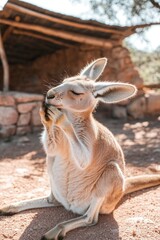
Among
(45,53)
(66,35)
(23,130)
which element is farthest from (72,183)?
(45,53)

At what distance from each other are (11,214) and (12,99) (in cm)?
425

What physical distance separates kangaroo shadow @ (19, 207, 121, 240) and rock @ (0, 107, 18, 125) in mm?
3929

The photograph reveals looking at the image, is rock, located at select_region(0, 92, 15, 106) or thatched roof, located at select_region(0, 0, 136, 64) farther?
thatched roof, located at select_region(0, 0, 136, 64)

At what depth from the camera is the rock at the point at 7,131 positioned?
6.71 m

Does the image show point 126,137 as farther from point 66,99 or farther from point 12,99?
point 66,99

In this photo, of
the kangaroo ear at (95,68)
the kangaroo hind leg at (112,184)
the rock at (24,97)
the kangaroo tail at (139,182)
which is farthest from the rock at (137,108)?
the kangaroo hind leg at (112,184)

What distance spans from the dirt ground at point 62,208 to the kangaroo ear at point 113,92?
1.05 metres

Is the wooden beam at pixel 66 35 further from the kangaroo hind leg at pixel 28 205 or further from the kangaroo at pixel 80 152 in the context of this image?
the kangaroo hind leg at pixel 28 205

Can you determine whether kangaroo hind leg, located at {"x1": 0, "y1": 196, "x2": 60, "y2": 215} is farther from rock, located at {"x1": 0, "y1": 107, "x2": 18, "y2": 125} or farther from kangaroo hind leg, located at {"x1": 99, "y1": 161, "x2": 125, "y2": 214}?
rock, located at {"x1": 0, "y1": 107, "x2": 18, "y2": 125}

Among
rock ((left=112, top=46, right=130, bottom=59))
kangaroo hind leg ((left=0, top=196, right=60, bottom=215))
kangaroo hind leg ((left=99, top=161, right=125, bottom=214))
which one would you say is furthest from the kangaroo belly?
rock ((left=112, top=46, right=130, bottom=59))

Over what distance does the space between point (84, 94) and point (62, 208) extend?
1.18 m

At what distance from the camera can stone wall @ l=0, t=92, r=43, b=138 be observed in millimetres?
6807

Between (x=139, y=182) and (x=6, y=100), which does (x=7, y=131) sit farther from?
(x=139, y=182)

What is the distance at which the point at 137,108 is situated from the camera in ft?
28.7
